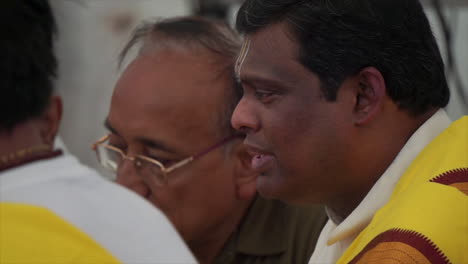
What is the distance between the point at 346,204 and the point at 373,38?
446mm

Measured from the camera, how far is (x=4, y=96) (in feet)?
6.75

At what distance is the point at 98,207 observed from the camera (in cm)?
204

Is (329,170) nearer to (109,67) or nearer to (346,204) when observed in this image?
(346,204)

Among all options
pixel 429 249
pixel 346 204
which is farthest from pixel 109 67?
pixel 429 249

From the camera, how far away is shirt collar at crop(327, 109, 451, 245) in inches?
88.4

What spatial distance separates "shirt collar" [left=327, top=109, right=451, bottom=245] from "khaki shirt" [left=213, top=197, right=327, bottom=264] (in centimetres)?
83

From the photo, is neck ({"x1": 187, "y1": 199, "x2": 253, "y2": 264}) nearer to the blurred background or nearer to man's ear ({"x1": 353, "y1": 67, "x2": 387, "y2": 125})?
man's ear ({"x1": 353, "y1": 67, "x2": 387, "y2": 125})

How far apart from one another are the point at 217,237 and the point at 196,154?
0.32 metres

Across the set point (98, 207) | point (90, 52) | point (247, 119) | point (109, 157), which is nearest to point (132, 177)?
point (109, 157)

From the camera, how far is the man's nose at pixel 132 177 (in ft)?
10.6

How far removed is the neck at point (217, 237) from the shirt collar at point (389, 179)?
1028mm

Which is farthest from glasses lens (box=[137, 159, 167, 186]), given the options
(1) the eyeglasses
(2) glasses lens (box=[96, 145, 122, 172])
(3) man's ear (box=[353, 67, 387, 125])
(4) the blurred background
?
(4) the blurred background

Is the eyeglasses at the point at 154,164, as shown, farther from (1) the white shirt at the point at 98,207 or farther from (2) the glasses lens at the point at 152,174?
(1) the white shirt at the point at 98,207

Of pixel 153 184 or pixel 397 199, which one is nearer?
pixel 397 199
